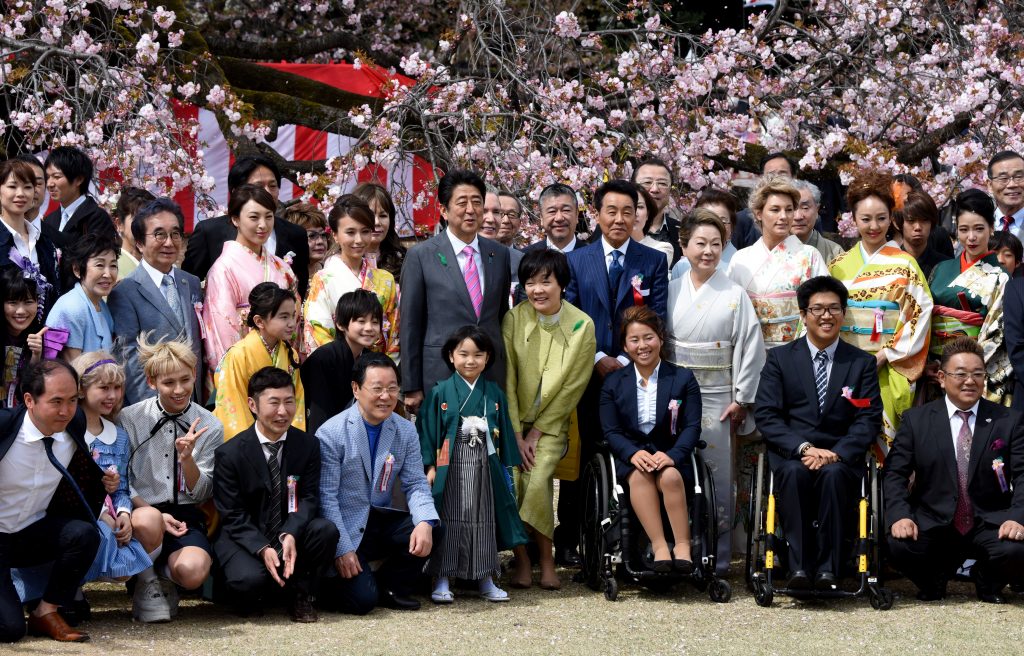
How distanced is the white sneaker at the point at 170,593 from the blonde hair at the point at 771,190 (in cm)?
309

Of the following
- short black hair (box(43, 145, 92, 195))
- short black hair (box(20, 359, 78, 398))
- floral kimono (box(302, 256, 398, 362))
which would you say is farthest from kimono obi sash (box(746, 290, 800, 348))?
short black hair (box(43, 145, 92, 195))

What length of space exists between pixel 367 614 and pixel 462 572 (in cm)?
44

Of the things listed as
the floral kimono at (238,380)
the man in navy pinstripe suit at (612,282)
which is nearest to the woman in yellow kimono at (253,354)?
the floral kimono at (238,380)

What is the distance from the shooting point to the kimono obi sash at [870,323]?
17.7ft

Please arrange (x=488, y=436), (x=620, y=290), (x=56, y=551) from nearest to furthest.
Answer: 1. (x=56, y=551)
2. (x=488, y=436)
3. (x=620, y=290)

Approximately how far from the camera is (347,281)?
5.32 metres

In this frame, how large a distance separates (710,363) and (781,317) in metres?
0.42

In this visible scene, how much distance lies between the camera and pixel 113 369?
4543 millimetres

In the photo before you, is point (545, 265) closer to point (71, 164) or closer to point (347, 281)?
point (347, 281)

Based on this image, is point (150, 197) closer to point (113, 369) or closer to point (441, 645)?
point (113, 369)

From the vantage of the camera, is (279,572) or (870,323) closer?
(279,572)

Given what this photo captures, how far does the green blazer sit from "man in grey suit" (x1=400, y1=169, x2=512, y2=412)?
0.29 feet

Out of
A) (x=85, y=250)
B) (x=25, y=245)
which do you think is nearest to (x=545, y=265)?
(x=85, y=250)

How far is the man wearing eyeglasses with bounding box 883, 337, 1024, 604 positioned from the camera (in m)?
4.84
